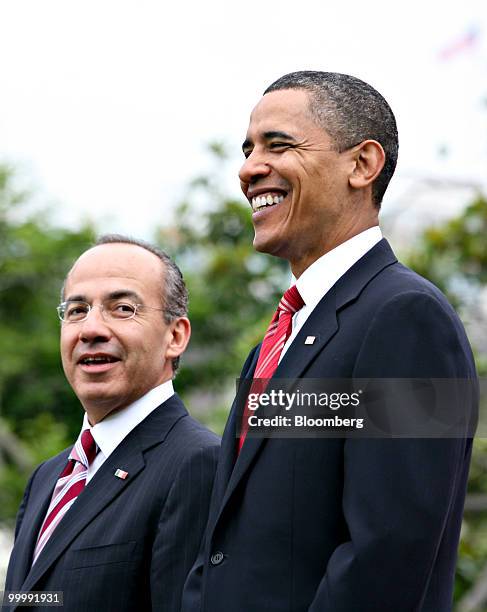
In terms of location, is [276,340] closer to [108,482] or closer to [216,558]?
[216,558]

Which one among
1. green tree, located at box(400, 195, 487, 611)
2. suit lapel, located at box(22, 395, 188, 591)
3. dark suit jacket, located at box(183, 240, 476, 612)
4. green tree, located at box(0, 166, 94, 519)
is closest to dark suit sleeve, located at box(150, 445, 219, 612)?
suit lapel, located at box(22, 395, 188, 591)

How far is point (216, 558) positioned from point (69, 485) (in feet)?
3.73

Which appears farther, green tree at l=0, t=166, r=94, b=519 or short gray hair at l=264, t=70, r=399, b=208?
green tree at l=0, t=166, r=94, b=519

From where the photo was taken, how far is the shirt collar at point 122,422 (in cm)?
345

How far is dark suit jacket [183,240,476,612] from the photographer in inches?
86.3

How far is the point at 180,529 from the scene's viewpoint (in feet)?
9.94

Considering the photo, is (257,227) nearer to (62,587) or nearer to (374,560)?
(374,560)

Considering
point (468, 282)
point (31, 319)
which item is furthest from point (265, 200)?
point (31, 319)

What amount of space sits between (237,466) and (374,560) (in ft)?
1.54

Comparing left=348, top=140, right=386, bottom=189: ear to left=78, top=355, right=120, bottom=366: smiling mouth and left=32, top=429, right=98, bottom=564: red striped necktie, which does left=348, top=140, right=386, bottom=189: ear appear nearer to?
left=78, top=355, right=120, bottom=366: smiling mouth

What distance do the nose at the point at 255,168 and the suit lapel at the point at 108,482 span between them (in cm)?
101

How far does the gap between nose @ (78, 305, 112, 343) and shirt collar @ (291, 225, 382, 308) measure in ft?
3.14

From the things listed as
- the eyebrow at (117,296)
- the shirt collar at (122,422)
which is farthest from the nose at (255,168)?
the shirt collar at (122,422)

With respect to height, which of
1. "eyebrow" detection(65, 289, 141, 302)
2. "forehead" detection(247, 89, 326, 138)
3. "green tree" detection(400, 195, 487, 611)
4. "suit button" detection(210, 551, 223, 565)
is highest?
"green tree" detection(400, 195, 487, 611)
